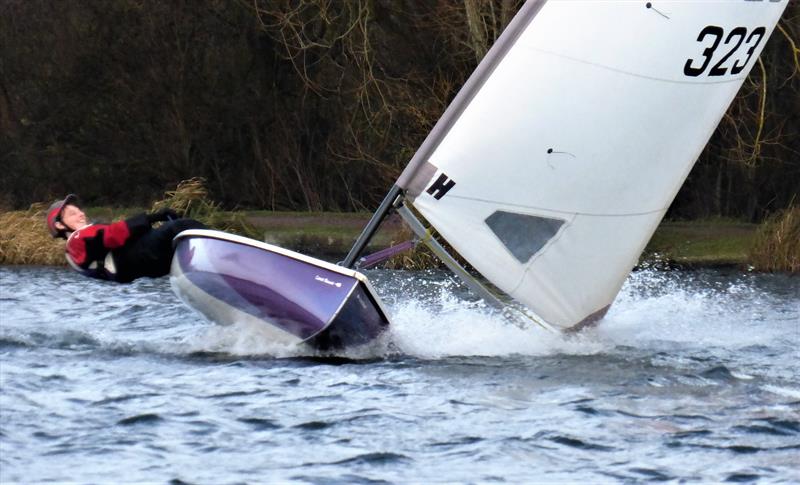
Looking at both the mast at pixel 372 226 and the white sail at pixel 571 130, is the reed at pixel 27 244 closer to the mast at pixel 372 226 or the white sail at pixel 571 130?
the mast at pixel 372 226

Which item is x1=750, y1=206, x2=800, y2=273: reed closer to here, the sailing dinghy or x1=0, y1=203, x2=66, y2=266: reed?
the sailing dinghy

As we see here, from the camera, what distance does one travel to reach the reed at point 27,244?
14.8 meters

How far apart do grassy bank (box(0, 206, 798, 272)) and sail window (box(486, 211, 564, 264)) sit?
18.4 ft

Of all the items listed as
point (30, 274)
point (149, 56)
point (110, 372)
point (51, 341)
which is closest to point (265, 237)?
point (30, 274)

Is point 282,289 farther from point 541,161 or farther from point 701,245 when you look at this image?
point 701,245

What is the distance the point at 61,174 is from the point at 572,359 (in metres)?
12.0

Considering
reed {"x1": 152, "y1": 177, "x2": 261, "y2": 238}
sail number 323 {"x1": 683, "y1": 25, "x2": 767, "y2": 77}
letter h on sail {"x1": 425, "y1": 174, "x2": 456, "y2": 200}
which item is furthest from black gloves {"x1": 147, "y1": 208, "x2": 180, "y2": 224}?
reed {"x1": 152, "y1": 177, "x2": 261, "y2": 238}

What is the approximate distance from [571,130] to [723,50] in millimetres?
1018

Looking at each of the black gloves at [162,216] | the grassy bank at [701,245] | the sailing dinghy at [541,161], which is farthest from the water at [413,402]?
the grassy bank at [701,245]

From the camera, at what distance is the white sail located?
8188 mm

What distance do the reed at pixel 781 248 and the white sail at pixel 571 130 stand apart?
577cm

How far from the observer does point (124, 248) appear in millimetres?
8312

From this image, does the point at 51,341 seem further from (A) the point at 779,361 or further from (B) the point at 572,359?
(A) the point at 779,361

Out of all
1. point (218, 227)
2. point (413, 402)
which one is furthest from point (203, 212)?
point (413, 402)
